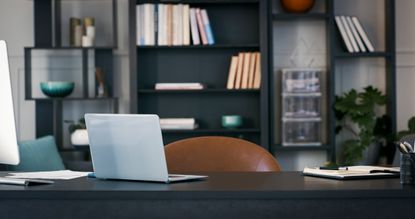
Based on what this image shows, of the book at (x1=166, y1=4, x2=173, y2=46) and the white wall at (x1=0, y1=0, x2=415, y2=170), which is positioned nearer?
the book at (x1=166, y1=4, x2=173, y2=46)

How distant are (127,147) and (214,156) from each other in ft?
2.72

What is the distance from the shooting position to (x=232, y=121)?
5398 millimetres

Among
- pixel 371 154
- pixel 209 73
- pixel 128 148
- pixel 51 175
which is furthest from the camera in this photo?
pixel 209 73

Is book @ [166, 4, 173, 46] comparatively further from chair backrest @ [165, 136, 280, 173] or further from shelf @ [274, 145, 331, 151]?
chair backrest @ [165, 136, 280, 173]

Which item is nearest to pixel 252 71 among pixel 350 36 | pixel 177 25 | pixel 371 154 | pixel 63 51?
pixel 177 25

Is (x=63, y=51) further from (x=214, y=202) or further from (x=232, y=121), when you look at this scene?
(x=214, y=202)

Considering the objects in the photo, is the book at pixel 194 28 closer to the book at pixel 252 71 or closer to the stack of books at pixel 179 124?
the book at pixel 252 71

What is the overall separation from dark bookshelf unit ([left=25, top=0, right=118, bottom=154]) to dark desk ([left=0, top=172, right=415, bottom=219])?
3.40 metres

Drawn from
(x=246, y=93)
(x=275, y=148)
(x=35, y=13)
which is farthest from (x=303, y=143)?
(x=35, y=13)

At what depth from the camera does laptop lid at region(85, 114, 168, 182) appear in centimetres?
208

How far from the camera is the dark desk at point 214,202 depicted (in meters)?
1.87

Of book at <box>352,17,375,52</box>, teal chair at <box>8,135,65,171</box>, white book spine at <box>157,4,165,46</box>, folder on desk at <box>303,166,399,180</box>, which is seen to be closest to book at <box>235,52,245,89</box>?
white book spine at <box>157,4,165,46</box>

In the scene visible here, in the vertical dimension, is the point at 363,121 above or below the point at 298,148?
above

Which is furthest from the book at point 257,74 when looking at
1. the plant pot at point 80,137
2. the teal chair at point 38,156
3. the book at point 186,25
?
the teal chair at point 38,156
